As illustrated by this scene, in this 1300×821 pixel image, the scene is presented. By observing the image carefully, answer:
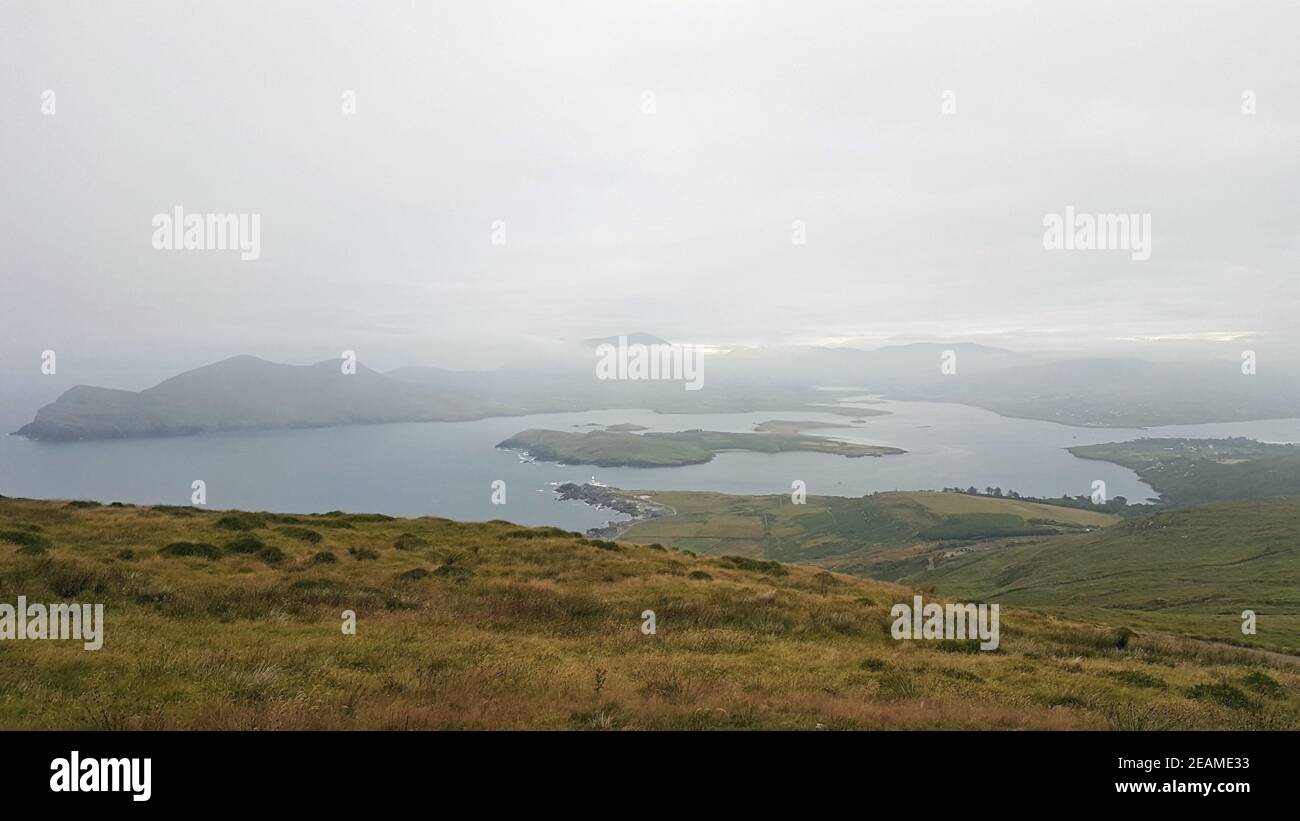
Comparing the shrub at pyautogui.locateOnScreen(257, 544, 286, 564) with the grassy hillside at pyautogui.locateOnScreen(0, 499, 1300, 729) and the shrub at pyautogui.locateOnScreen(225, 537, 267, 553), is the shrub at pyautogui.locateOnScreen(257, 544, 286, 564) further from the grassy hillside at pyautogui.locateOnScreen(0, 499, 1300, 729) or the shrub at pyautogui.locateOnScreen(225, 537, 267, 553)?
the shrub at pyautogui.locateOnScreen(225, 537, 267, 553)

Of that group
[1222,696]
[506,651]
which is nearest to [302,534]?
[506,651]

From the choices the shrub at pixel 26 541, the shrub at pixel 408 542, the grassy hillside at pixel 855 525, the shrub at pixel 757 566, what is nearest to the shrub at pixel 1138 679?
the shrub at pixel 757 566

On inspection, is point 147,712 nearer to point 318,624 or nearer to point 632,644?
point 318,624

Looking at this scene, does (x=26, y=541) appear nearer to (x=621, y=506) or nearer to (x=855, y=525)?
(x=621, y=506)

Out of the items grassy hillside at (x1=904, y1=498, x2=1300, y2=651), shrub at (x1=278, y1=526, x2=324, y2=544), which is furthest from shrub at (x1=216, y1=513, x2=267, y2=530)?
grassy hillside at (x1=904, y1=498, x2=1300, y2=651)

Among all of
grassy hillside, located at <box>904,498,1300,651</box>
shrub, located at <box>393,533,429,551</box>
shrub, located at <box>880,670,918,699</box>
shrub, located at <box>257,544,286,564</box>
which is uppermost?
shrub, located at <box>257,544,286,564</box>
